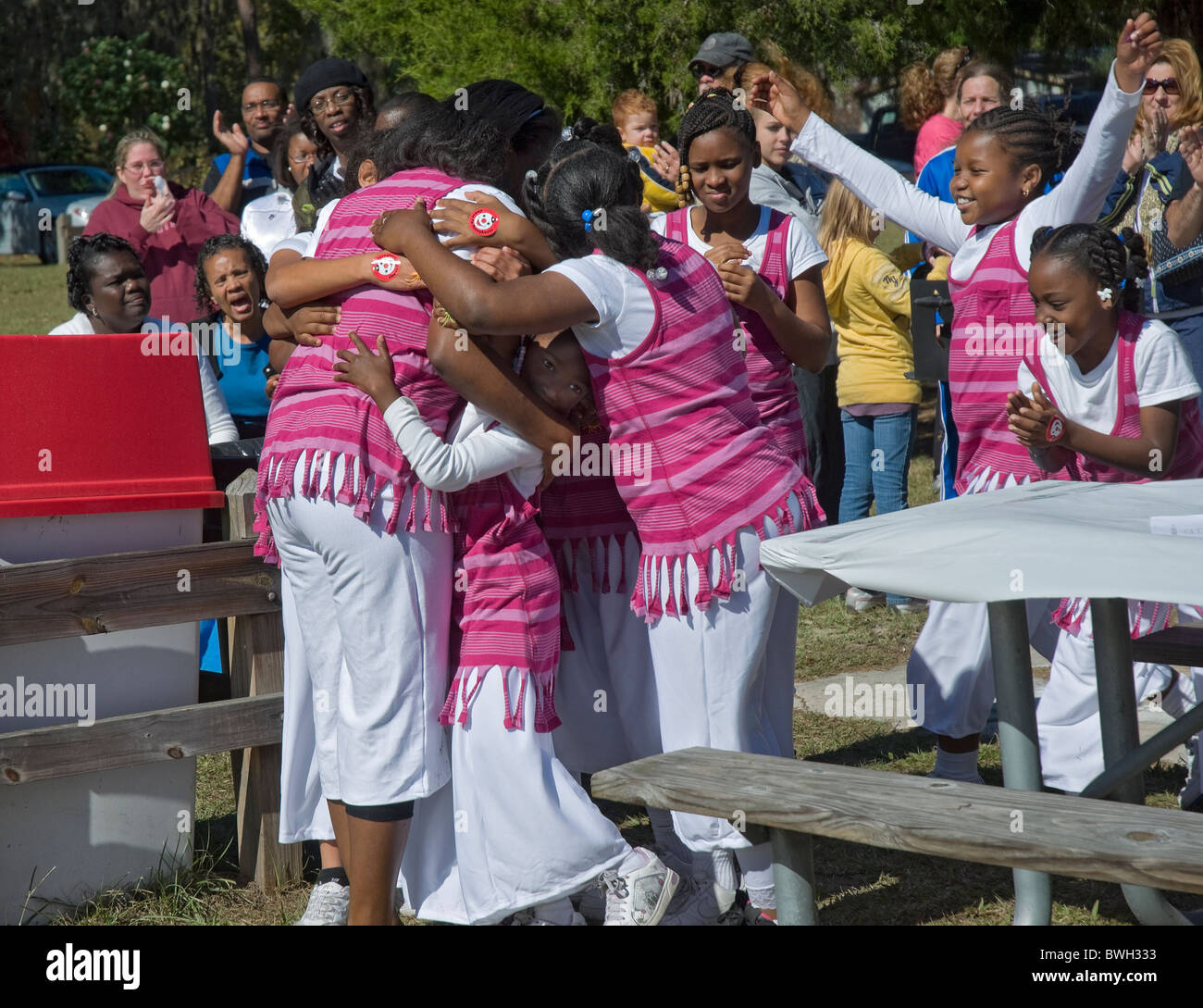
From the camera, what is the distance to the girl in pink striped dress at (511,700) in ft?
10.0

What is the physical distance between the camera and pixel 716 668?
3121 mm

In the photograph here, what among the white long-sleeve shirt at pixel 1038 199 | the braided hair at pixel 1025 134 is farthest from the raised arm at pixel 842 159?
the braided hair at pixel 1025 134

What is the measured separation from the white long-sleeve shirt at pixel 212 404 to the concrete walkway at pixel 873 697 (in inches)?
83.2

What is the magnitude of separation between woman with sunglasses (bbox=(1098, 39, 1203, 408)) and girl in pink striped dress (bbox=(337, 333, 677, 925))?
3210 millimetres

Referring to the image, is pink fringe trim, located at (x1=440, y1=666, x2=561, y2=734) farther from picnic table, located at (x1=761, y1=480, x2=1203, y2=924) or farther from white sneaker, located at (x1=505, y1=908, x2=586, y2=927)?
picnic table, located at (x1=761, y1=480, x2=1203, y2=924)

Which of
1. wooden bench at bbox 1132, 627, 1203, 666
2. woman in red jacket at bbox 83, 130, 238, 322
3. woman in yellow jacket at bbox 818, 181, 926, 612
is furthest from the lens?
woman in yellow jacket at bbox 818, 181, 926, 612

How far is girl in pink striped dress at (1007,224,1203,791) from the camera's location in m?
3.53

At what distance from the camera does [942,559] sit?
246 cm

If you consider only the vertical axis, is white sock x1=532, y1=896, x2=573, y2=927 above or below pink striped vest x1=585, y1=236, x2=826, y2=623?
below

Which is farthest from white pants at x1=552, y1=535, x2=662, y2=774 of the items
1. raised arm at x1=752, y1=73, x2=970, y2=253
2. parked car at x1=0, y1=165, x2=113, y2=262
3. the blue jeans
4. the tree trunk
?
the tree trunk

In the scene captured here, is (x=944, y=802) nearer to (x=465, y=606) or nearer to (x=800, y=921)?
(x=800, y=921)

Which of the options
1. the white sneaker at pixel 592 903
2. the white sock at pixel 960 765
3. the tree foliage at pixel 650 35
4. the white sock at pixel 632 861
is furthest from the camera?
the tree foliage at pixel 650 35

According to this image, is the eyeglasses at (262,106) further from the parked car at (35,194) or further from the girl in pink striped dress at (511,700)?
the parked car at (35,194)

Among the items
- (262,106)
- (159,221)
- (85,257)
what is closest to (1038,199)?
(85,257)
